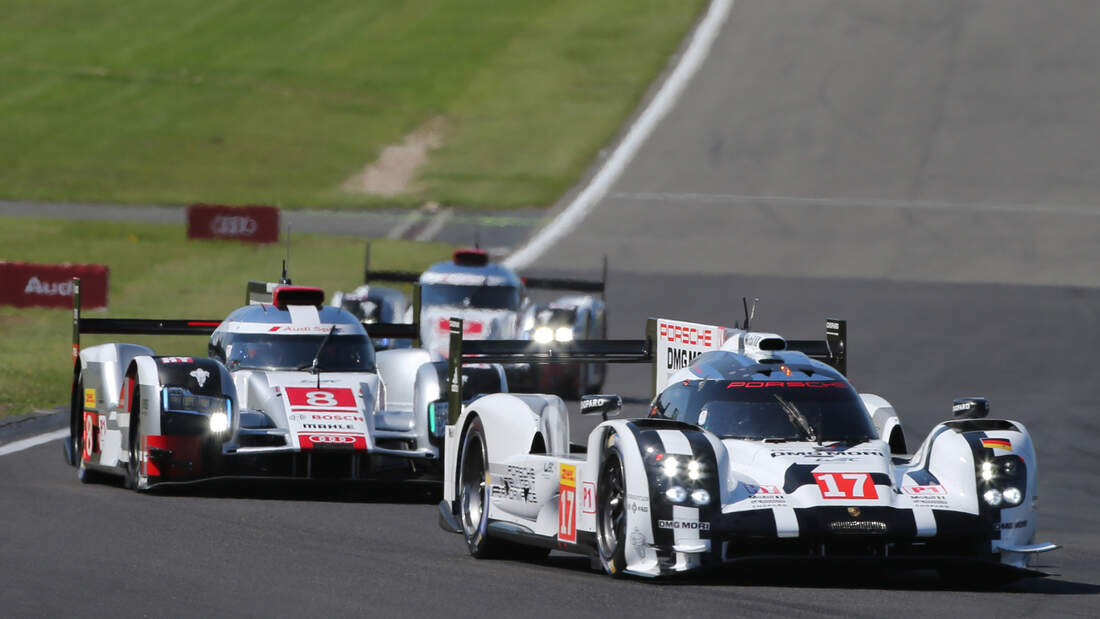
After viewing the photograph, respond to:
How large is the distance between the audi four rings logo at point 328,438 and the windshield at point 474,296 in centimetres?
1039

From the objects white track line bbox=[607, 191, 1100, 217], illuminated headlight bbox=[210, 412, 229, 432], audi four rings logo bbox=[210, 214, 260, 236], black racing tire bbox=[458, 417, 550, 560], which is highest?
white track line bbox=[607, 191, 1100, 217]

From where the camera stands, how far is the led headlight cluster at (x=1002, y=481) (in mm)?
11073

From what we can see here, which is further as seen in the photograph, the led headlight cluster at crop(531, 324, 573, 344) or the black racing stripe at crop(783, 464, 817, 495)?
the led headlight cluster at crop(531, 324, 573, 344)

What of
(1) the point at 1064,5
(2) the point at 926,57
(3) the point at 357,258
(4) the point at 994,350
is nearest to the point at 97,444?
(4) the point at 994,350

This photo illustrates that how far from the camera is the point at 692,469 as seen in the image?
10742 mm

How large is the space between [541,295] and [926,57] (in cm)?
2249

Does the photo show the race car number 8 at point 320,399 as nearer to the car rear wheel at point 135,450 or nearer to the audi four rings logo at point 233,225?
the car rear wheel at point 135,450

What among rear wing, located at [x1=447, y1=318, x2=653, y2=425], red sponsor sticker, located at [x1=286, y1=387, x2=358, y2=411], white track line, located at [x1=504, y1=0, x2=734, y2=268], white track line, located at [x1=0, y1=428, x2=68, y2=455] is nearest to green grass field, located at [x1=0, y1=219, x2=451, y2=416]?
white track line, located at [x1=504, y1=0, x2=734, y2=268]

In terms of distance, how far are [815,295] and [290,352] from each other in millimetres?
18581

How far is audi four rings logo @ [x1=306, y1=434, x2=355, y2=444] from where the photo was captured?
15562 millimetres

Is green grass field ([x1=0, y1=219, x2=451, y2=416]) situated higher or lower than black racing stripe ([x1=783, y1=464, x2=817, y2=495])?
higher

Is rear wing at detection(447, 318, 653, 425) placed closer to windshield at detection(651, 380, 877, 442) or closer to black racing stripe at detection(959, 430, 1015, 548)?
windshield at detection(651, 380, 877, 442)

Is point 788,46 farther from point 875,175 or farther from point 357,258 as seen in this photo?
point 357,258

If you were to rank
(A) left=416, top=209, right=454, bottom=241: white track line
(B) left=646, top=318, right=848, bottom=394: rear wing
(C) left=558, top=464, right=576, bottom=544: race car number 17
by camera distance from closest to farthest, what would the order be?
(C) left=558, top=464, right=576, bottom=544: race car number 17 < (B) left=646, top=318, right=848, bottom=394: rear wing < (A) left=416, top=209, right=454, bottom=241: white track line
